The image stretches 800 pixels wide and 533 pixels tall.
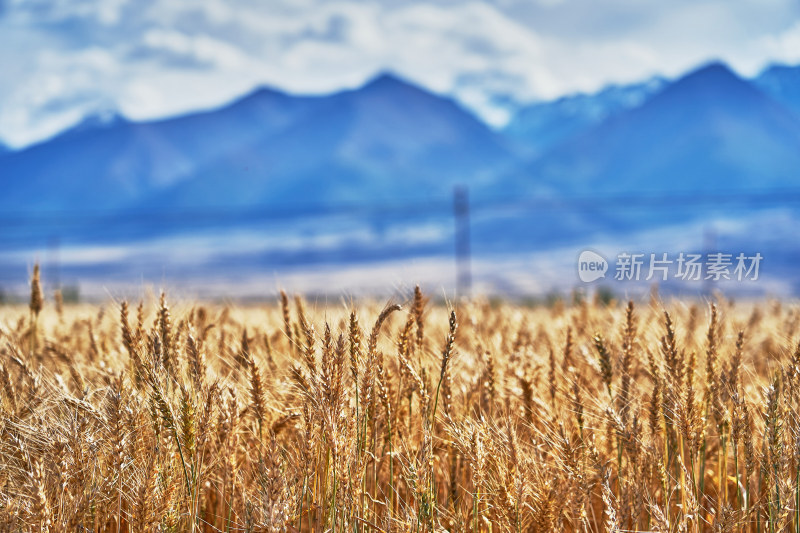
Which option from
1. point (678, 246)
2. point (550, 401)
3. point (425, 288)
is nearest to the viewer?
point (425, 288)

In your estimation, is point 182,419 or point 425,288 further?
point 425,288

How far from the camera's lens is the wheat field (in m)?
1.99

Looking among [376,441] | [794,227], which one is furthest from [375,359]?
[794,227]

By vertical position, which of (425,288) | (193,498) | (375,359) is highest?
(425,288)

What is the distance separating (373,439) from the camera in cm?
242

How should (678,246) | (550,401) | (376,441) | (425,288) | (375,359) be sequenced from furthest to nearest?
(678,246) → (550,401) → (425,288) → (376,441) → (375,359)

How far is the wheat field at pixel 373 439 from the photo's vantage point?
78.2 inches

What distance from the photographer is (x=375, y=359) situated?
6.95ft

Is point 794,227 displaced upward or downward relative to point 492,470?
upward

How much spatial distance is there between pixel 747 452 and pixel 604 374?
57 centimetres

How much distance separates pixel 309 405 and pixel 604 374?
1107 mm

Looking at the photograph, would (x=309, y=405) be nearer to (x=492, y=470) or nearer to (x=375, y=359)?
(x=375, y=359)

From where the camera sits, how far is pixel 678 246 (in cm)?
16788

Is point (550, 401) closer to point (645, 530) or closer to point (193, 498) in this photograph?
point (645, 530)
